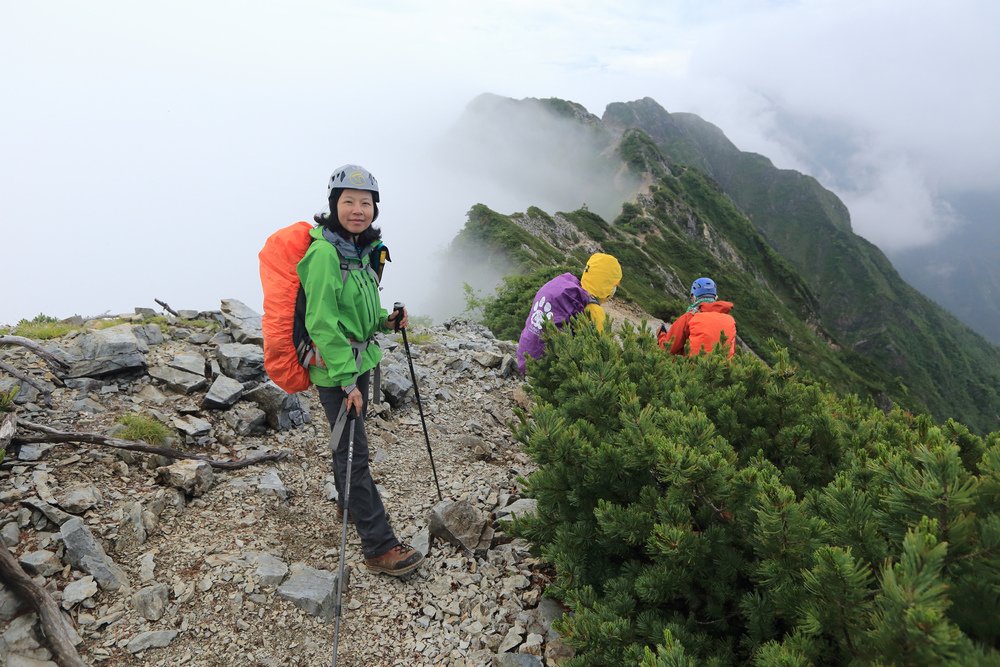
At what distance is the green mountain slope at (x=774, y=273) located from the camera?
67.6 m

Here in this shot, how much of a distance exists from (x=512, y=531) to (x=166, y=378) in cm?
539

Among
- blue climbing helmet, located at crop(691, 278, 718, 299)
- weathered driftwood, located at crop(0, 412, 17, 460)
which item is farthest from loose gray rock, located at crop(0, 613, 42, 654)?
blue climbing helmet, located at crop(691, 278, 718, 299)

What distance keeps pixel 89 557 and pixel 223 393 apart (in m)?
2.69

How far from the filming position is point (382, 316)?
4934mm

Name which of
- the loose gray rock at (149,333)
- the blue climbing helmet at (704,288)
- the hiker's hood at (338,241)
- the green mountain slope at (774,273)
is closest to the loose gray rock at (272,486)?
the hiker's hood at (338,241)

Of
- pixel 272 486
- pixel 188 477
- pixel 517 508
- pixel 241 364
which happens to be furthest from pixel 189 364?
pixel 517 508

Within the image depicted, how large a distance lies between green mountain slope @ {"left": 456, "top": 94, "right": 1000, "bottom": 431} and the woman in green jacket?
80.7ft

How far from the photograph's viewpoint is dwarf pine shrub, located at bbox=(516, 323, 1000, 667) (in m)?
1.78

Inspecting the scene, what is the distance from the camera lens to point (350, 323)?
4.25m

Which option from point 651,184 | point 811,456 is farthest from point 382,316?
Answer: point 651,184

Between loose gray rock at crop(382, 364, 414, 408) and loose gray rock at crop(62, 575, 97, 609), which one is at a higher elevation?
loose gray rock at crop(382, 364, 414, 408)

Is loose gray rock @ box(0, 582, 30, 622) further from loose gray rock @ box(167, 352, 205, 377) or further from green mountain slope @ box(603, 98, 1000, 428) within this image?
green mountain slope @ box(603, 98, 1000, 428)

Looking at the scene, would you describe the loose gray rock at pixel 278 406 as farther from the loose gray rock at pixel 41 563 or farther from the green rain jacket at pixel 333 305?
the loose gray rock at pixel 41 563

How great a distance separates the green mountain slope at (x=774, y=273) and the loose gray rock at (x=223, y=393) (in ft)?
81.4
